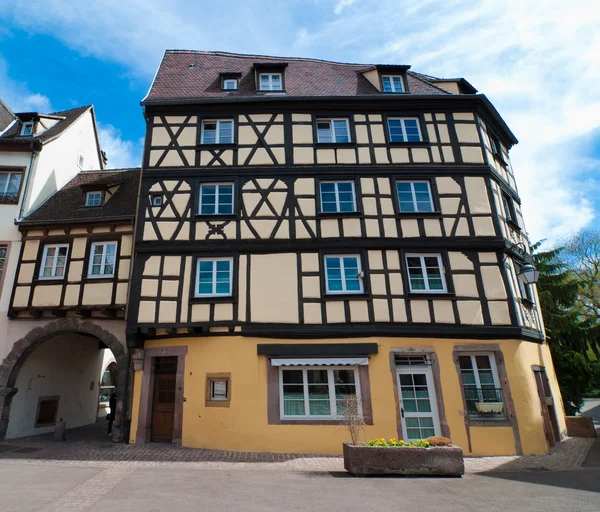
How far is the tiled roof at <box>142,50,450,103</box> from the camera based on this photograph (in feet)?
45.8

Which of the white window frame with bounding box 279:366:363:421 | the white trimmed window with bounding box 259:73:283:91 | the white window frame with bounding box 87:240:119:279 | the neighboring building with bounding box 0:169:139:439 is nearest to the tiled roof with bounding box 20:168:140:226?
the neighboring building with bounding box 0:169:139:439

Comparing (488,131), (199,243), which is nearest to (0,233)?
(199,243)

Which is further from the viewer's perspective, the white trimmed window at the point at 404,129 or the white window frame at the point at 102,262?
the white trimmed window at the point at 404,129

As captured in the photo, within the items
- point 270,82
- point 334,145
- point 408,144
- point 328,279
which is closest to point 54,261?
point 328,279

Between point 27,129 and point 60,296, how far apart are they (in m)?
7.64

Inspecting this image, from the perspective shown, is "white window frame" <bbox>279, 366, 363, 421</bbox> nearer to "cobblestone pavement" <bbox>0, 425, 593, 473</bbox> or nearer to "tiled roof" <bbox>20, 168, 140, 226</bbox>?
"cobblestone pavement" <bbox>0, 425, 593, 473</bbox>

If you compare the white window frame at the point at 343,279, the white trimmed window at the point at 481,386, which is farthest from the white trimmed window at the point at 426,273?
the white trimmed window at the point at 481,386

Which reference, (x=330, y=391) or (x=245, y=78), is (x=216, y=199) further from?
(x=330, y=391)

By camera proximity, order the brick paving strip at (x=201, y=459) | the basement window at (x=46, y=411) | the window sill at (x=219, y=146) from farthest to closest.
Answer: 1. the basement window at (x=46, y=411)
2. the window sill at (x=219, y=146)
3. the brick paving strip at (x=201, y=459)

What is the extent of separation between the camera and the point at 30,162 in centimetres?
1400

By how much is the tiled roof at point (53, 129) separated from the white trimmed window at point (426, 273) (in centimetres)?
1375

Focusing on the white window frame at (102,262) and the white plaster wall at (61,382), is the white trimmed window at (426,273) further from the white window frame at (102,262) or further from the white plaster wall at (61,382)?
the white plaster wall at (61,382)

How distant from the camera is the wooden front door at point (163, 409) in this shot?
10.6 m

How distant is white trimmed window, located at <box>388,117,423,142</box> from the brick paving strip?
31.6ft
